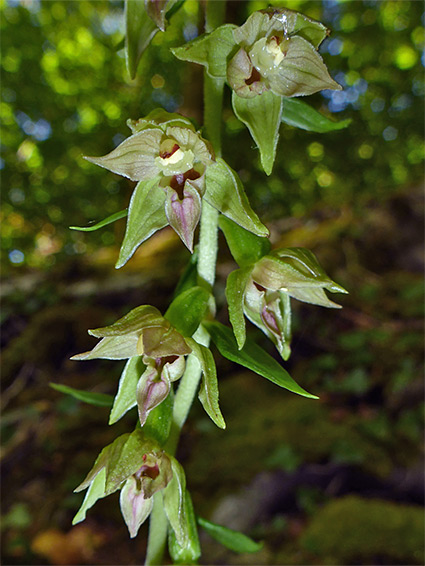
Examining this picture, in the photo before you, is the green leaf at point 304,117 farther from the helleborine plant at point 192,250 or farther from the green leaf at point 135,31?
the green leaf at point 135,31

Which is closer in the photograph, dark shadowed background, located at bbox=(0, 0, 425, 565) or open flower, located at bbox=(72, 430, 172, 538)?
open flower, located at bbox=(72, 430, 172, 538)

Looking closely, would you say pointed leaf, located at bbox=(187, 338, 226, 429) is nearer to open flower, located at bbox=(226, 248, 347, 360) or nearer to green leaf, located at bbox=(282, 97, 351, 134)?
open flower, located at bbox=(226, 248, 347, 360)

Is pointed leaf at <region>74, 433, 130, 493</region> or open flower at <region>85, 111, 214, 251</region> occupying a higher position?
open flower at <region>85, 111, 214, 251</region>

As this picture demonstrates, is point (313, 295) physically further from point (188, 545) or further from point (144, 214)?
point (188, 545)

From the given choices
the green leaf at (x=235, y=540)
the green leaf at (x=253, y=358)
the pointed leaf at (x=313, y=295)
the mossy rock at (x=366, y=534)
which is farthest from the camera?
the mossy rock at (x=366, y=534)

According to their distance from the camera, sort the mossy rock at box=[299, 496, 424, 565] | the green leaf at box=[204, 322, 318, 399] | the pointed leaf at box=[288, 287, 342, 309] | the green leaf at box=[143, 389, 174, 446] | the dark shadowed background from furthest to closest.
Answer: the dark shadowed background → the mossy rock at box=[299, 496, 424, 565] → the pointed leaf at box=[288, 287, 342, 309] → the green leaf at box=[143, 389, 174, 446] → the green leaf at box=[204, 322, 318, 399]

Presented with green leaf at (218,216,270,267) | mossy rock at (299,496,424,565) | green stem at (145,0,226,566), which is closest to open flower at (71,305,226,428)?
green stem at (145,0,226,566)

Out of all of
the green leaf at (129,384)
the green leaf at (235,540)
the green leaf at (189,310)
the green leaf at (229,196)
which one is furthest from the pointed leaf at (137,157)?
the green leaf at (235,540)
